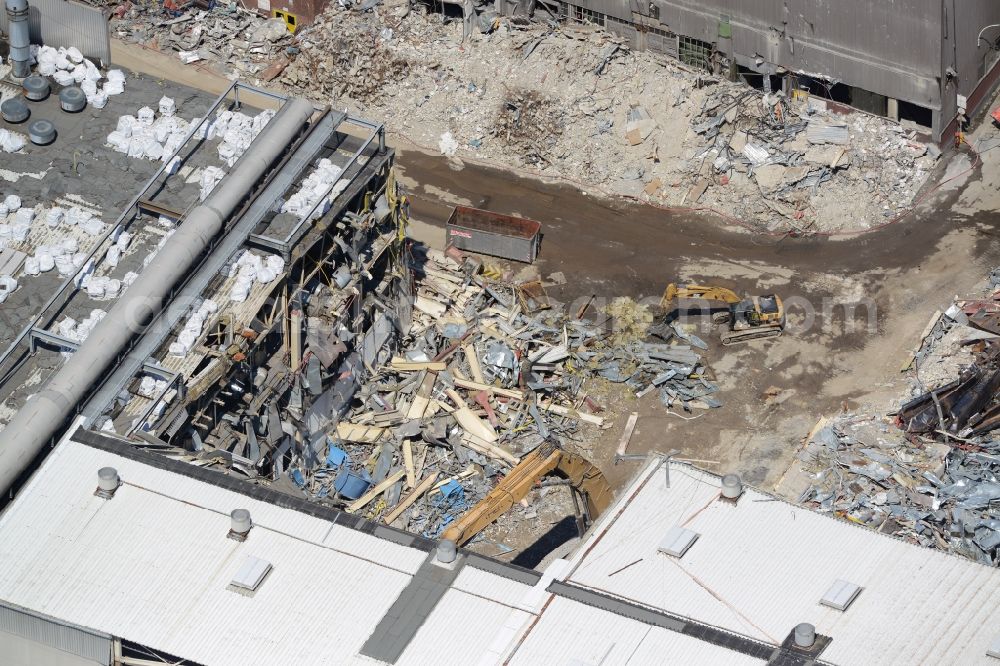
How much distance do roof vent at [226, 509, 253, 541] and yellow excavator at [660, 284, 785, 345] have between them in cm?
1957

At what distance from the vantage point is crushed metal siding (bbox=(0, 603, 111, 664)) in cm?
3859

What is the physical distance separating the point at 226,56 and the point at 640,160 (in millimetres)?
18048

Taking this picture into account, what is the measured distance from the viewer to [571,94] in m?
63.9

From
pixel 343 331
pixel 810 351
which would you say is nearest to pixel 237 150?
pixel 343 331

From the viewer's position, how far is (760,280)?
5772 centimetres

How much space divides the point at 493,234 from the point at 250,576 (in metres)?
21.8

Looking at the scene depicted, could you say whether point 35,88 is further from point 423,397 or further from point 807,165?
point 807,165

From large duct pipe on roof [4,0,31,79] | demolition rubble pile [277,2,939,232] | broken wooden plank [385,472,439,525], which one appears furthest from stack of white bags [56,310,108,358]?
demolition rubble pile [277,2,939,232]

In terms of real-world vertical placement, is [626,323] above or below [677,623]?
below

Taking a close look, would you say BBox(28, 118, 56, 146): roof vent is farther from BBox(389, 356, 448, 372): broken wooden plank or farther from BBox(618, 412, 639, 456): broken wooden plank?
BBox(618, 412, 639, 456): broken wooden plank

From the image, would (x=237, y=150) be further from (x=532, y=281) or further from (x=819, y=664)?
(x=819, y=664)

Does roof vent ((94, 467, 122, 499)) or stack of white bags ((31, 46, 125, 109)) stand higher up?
stack of white bags ((31, 46, 125, 109))

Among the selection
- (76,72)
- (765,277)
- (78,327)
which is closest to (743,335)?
(765,277)

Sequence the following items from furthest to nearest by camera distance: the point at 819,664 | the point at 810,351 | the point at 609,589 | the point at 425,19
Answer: the point at 425,19, the point at 810,351, the point at 609,589, the point at 819,664
